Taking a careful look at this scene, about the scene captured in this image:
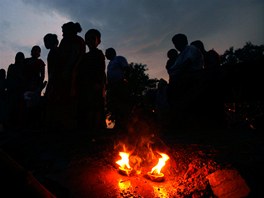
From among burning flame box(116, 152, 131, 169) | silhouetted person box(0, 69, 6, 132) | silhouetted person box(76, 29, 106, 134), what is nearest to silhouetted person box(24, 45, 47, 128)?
silhouetted person box(0, 69, 6, 132)

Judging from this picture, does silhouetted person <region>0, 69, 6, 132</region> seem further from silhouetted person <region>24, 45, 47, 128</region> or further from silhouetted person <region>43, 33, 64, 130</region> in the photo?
silhouetted person <region>43, 33, 64, 130</region>

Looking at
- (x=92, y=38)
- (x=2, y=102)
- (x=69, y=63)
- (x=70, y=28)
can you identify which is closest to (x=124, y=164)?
(x=69, y=63)

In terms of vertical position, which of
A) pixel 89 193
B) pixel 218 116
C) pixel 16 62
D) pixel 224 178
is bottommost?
pixel 89 193

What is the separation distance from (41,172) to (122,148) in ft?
4.59

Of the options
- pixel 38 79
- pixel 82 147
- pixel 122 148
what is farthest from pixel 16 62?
pixel 122 148

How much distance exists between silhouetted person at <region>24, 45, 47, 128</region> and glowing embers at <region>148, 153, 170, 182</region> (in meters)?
4.08

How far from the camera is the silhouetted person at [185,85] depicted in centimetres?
584

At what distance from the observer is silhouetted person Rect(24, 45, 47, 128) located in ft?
22.5

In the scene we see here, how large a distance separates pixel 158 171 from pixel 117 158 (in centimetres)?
87

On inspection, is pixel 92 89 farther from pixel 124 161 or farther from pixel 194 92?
pixel 124 161

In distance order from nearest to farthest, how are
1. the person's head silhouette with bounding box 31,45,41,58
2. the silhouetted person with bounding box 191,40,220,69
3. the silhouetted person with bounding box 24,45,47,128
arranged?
the silhouetted person with bounding box 24,45,47,128 → the silhouetted person with bounding box 191,40,220,69 → the person's head silhouette with bounding box 31,45,41,58

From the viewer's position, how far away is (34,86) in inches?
288

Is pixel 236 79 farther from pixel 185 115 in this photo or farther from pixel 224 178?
pixel 224 178

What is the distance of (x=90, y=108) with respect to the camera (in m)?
6.25
